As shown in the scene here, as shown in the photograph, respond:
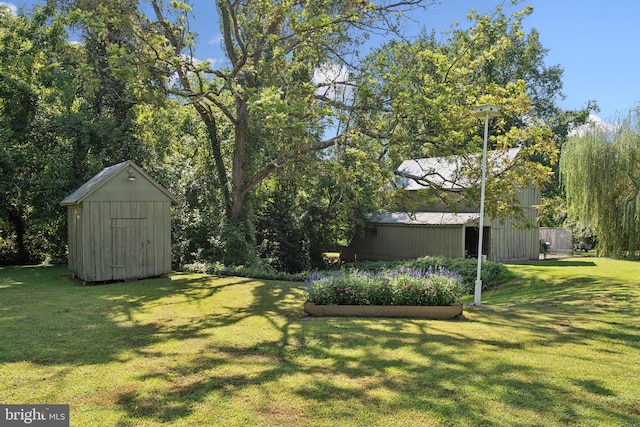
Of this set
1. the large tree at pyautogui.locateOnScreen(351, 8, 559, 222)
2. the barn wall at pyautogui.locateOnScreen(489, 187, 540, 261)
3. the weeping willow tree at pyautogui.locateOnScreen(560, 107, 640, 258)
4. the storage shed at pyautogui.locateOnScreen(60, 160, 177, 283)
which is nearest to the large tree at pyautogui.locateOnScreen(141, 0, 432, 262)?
the large tree at pyautogui.locateOnScreen(351, 8, 559, 222)

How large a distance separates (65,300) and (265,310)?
4.47m

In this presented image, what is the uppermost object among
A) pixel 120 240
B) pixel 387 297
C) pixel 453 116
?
pixel 453 116

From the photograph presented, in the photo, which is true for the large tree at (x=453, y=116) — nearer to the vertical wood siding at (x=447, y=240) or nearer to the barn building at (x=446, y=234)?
the barn building at (x=446, y=234)

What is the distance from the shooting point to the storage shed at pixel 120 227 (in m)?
12.2

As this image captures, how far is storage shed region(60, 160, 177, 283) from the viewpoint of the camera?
12.2 m

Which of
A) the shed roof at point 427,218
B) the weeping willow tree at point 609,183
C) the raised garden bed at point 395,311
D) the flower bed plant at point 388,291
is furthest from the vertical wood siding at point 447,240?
the raised garden bed at point 395,311

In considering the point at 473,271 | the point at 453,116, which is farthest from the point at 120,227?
the point at 473,271

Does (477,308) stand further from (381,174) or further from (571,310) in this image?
(381,174)

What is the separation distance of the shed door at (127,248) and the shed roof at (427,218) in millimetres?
10879

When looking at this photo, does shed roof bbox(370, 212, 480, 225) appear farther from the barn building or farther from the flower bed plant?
the flower bed plant

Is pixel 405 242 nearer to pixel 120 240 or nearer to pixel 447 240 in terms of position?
pixel 447 240

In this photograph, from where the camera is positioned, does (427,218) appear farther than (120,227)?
Yes

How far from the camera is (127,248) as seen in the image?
12875 mm

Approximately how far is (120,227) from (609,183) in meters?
21.4
